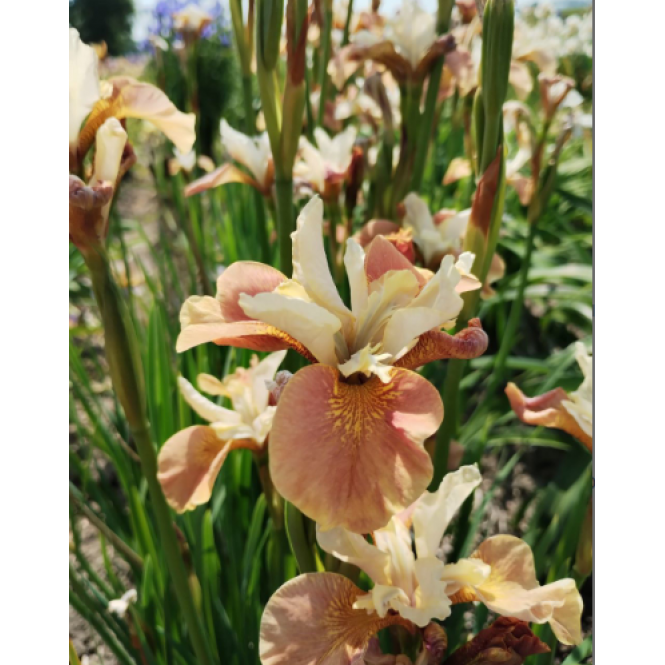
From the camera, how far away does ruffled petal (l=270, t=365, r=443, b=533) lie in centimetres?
36

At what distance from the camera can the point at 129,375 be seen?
51 centimetres

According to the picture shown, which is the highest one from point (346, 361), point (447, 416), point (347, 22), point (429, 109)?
point (347, 22)

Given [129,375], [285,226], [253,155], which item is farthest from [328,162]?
[129,375]

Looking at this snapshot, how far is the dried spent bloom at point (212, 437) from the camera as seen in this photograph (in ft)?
1.77

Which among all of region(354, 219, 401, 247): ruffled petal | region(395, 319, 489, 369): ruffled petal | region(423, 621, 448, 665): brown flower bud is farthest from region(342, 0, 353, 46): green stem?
region(423, 621, 448, 665): brown flower bud

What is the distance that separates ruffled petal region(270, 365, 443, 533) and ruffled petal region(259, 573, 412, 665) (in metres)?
0.12

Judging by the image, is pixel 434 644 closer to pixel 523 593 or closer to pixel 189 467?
pixel 523 593

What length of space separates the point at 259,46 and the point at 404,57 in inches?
13.5

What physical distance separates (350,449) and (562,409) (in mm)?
362

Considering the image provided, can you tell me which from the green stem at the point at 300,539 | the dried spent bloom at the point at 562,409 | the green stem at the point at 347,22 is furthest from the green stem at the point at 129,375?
the green stem at the point at 347,22

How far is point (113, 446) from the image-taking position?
35.7 inches
